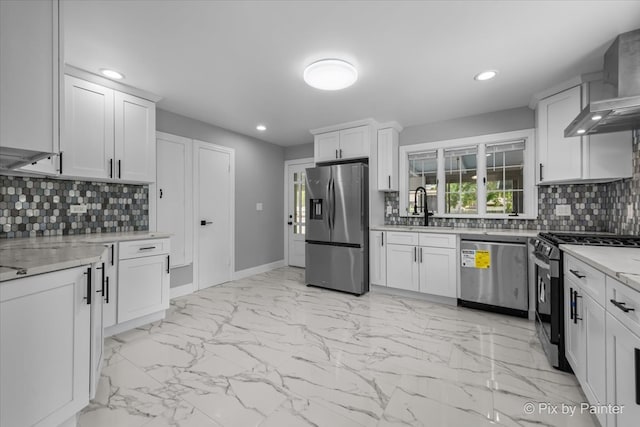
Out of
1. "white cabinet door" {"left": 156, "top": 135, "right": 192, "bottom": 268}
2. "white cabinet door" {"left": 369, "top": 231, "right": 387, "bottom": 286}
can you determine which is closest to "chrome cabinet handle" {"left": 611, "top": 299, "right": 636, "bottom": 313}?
"white cabinet door" {"left": 369, "top": 231, "right": 387, "bottom": 286}

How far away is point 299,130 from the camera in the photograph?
172 inches

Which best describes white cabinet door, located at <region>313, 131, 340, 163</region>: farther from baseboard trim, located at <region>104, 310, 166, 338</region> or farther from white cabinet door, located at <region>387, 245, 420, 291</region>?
baseboard trim, located at <region>104, 310, 166, 338</region>

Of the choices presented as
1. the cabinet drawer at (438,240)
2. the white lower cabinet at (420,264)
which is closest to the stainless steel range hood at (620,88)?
the cabinet drawer at (438,240)

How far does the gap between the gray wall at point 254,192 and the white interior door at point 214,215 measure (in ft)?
0.55

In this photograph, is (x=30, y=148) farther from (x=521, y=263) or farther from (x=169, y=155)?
(x=521, y=263)

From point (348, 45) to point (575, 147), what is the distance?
8.02 feet

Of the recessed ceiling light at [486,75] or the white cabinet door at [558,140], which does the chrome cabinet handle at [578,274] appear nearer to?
the white cabinet door at [558,140]

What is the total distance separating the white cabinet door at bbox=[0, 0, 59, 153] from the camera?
1.23 m

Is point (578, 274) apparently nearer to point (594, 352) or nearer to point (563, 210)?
point (594, 352)

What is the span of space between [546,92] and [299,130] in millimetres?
3058

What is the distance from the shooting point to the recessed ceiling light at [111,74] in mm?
2520

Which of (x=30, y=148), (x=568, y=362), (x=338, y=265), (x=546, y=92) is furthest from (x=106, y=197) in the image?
(x=546, y=92)

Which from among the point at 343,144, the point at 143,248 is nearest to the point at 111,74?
the point at 143,248

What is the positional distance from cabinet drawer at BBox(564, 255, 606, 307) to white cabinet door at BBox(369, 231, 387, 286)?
2.01 m
